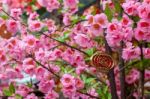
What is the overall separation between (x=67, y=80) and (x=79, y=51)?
0.59 ft

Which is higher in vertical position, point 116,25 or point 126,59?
point 116,25

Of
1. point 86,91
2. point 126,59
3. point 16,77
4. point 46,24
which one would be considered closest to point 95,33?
point 126,59

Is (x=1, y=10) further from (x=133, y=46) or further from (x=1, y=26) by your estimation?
(x=133, y=46)

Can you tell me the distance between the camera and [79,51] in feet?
5.66

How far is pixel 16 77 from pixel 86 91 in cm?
40

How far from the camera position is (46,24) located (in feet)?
6.23

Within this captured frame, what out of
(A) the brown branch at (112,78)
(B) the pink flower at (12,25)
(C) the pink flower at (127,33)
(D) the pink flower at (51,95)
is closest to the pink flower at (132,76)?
(A) the brown branch at (112,78)

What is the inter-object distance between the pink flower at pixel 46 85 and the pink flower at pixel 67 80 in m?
0.16

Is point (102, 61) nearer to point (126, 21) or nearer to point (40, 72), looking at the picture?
point (126, 21)

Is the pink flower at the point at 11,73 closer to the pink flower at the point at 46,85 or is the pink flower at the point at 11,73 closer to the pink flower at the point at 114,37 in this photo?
the pink flower at the point at 46,85

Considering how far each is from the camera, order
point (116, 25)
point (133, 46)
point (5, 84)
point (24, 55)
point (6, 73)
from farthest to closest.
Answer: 1. point (5, 84)
2. point (6, 73)
3. point (24, 55)
4. point (133, 46)
5. point (116, 25)

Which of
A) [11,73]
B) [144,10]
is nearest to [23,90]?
[11,73]

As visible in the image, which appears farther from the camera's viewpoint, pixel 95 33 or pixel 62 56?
pixel 62 56

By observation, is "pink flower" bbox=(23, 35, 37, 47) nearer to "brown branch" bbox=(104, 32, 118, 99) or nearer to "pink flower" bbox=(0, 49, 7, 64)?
"pink flower" bbox=(0, 49, 7, 64)
